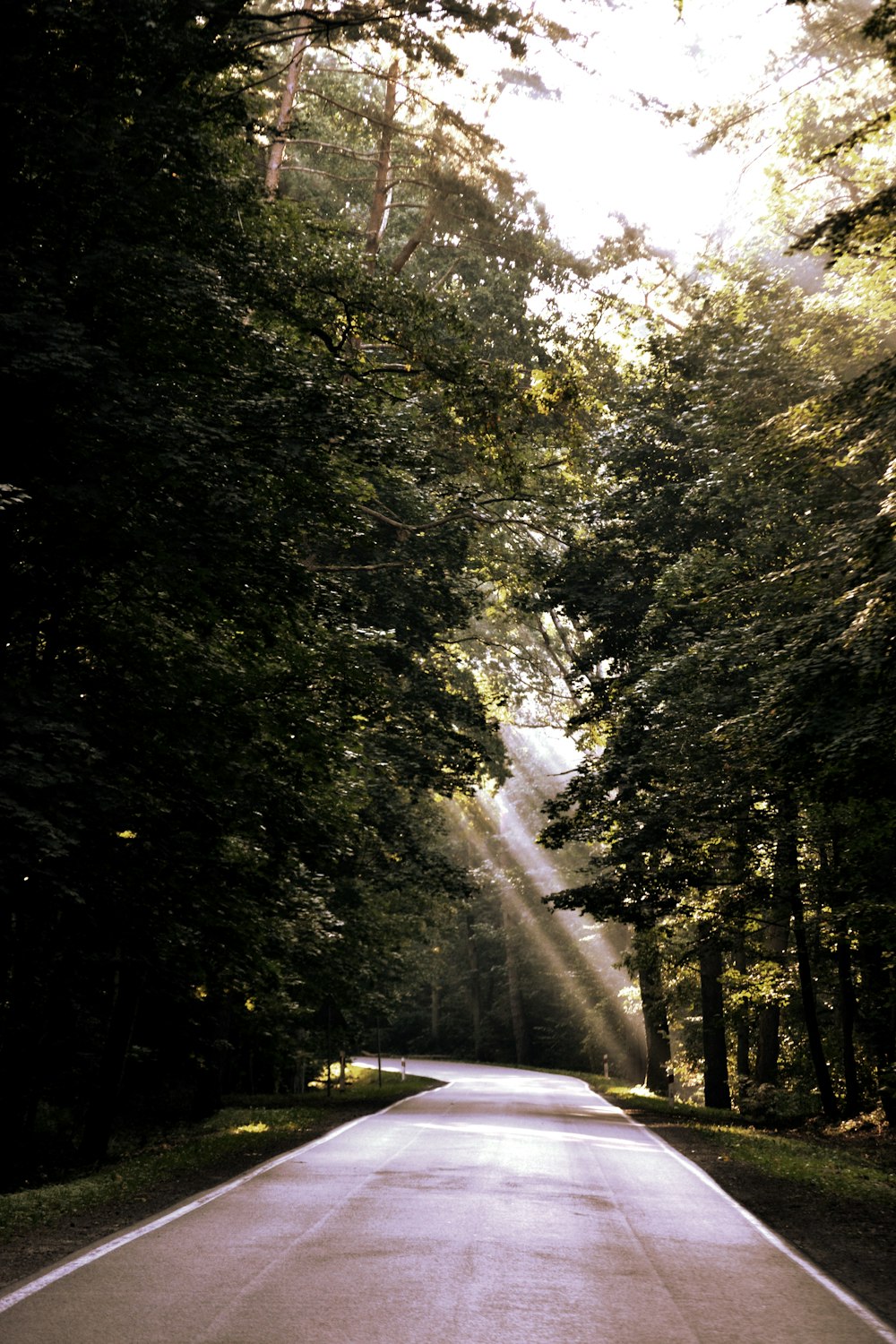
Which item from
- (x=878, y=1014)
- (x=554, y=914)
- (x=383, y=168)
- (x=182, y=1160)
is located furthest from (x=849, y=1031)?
(x=554, y=914)

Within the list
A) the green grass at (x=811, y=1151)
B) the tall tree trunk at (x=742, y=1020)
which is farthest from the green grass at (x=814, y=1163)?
the tall tree trunk at (x=742, y=1020)

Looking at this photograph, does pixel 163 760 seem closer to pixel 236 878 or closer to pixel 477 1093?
pixel 236 878

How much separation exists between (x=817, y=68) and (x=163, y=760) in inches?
1033

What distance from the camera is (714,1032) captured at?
27375 millimetres

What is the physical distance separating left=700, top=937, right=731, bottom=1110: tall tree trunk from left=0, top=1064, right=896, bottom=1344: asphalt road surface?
1500 cm

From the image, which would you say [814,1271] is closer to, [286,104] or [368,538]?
[368,538]

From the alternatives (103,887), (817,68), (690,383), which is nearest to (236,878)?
(103,887)

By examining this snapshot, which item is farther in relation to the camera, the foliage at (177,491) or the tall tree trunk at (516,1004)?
the tall tree trunk at (516,1004)

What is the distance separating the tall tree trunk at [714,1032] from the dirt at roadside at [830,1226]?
11.7m

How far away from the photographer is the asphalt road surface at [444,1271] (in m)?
6.00

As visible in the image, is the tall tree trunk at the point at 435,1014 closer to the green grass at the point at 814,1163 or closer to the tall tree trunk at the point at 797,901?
the tall tree trunk at the point at 797,901

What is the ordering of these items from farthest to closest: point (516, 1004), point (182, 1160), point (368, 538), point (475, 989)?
point (475, 989)
point (516, 1004)
point (368, 538)
point (182, 1160)

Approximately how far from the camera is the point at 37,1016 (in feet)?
53.2

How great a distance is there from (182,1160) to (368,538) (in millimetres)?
7799
